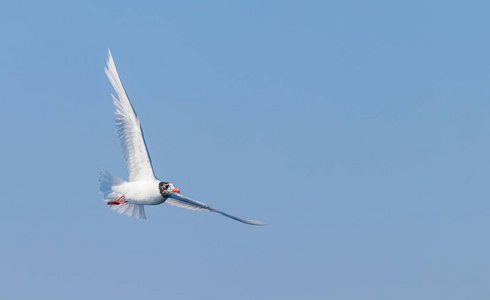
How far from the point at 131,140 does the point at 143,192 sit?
305 centimetres

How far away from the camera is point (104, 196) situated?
47594mm

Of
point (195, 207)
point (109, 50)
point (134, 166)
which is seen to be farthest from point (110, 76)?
point (195, 207)

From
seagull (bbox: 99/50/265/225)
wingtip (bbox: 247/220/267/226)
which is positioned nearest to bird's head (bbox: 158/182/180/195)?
seagull (bbox: 99/50/265/225)

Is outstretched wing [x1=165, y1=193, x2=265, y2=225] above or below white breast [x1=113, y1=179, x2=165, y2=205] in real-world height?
above

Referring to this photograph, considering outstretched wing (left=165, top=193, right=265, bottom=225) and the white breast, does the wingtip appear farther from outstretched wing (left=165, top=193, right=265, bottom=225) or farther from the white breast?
the white breast

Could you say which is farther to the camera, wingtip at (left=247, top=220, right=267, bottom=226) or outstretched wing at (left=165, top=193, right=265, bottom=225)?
outstretched wing at (left=165, top=193, right=265, bottom=225)

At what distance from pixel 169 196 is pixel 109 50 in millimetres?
9055

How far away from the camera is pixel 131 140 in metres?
46.8

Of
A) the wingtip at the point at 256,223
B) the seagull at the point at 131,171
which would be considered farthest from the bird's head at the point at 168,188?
the wingtip at the point at 256,223

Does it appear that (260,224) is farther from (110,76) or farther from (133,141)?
(110,76)

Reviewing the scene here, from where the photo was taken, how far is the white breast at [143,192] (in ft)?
151

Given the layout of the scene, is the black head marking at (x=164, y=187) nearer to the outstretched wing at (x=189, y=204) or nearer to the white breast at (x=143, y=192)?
the white breast at (x=143, y=192)

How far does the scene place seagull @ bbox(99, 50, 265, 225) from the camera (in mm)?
46125

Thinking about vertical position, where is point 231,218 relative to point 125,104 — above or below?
below
